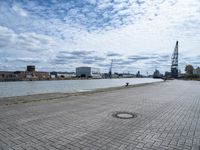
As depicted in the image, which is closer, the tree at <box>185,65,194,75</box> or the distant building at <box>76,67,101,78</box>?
the tree at <box>185,65,194,75</box>

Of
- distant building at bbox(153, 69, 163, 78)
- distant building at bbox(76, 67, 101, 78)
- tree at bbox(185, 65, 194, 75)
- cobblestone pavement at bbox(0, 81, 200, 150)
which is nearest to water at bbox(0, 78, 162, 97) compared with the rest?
cobblestone pavement at bbox(0, 81, 200, 150)

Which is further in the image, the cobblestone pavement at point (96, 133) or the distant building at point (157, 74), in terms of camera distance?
the distant building at point (157, 74)

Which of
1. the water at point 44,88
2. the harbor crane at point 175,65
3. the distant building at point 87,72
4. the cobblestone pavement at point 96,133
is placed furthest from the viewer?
the distant building at point 87,72

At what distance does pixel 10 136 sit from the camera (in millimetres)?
4031

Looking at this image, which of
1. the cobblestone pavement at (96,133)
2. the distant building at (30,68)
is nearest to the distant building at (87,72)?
the distant building at (30,68)

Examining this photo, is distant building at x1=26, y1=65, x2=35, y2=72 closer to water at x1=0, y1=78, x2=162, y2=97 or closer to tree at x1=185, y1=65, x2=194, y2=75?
water at x1=0, y1=78, x2=162, y2=97

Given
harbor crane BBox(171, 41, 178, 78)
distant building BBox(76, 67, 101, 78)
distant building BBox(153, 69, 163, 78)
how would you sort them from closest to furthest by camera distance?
harbor crane BBox(171, 41, 178, 78)
distant building BBox(153, 69, 163, 78)
distant building BBox(76, 67, 101, 78)

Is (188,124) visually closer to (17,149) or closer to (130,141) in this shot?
(130,141)

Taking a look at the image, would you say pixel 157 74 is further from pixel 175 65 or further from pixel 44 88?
pixel 44 88

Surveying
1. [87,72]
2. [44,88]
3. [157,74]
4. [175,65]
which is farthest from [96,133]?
[157,74]

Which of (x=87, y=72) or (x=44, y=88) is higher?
(x=87, y=72)

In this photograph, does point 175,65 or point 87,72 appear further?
point 87,72

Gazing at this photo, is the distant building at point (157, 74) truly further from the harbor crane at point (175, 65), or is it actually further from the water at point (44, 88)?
the water at point (44, 88)

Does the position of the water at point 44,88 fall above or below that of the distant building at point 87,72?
below
